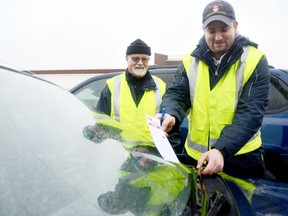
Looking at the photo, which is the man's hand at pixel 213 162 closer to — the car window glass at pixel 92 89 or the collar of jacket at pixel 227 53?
the collar of jacket at pixel 227 53

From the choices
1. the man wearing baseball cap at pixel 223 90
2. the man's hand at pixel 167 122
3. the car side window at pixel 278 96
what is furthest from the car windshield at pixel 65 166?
the car side window at pixel 278 96

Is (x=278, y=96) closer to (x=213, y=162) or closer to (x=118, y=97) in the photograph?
(x=118, y=97)

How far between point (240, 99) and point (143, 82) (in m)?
1.32

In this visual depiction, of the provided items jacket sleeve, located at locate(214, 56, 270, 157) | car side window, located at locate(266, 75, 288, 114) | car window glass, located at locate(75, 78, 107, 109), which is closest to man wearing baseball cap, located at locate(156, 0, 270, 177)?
jacket sleeve, located at locate(214, 56, 270, 157)

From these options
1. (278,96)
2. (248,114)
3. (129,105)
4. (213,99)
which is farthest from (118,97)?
(278,96)

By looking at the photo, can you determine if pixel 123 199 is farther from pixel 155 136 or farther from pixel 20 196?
pixel 155 136

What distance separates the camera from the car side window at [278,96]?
317 centimetres

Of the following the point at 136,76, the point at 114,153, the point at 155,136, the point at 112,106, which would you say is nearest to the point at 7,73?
the point at 114,153

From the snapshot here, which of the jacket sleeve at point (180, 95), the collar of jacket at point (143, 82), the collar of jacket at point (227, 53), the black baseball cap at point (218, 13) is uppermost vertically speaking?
the black baseball cap at point (218, 13)

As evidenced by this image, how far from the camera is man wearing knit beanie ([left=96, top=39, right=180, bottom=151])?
9.16 feet

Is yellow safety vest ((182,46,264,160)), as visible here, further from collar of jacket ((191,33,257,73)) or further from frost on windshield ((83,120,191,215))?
frost on windshield ((83,120,191,215))

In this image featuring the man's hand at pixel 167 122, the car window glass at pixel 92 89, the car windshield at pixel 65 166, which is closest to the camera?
the car windshield at pixel 65 166

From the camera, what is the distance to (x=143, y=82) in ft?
9.82

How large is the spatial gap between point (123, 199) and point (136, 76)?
211cm
